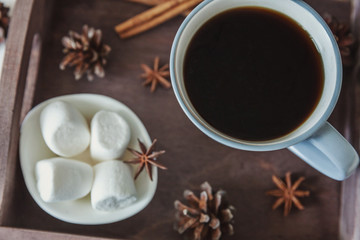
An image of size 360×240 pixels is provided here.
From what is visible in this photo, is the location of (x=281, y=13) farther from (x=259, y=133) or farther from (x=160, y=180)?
(x=160, y=180)

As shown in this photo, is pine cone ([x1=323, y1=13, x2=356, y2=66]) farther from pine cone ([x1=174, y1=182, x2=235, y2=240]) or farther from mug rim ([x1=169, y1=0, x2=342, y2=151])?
pine cone ([x1=174, y1=182, x2=235, y2=240])

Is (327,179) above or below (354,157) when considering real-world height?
below

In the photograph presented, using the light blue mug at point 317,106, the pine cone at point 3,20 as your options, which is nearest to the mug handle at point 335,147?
the light blue mug at point 317,106

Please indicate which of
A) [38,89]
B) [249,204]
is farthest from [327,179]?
Result: [38,89]

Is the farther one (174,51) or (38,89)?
(38,89)

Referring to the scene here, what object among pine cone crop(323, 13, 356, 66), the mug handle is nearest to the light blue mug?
the mug handle

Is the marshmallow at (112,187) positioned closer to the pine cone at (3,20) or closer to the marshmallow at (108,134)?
the marshmallow at (108,134)
